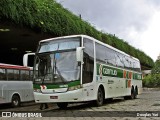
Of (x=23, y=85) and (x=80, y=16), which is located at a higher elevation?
(x=80, y=16)

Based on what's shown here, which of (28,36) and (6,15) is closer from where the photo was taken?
(6,15)

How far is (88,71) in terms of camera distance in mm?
14711

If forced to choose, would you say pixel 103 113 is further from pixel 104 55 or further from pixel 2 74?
pixel 2 74

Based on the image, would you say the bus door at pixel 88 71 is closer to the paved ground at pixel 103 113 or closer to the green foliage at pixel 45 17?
the paved ground at pixel 103 113

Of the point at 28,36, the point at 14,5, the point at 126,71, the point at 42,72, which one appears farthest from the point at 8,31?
the point at 126,71

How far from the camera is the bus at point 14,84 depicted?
65.0 feet

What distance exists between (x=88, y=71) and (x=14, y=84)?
7833 mm

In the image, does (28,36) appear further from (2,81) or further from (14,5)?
(14,5)

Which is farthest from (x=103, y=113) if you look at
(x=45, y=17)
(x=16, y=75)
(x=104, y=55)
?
(x=16, y=75)

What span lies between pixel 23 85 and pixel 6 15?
774 cm

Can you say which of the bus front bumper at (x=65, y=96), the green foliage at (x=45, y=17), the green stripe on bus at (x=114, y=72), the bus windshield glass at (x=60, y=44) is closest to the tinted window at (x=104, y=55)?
the green stripe on bus at (x=114, y=72)

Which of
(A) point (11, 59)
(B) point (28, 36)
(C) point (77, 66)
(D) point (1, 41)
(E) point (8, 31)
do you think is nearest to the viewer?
(C) point (77, 66)

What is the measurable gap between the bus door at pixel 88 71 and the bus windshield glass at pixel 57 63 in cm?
49

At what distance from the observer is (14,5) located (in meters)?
16.0
